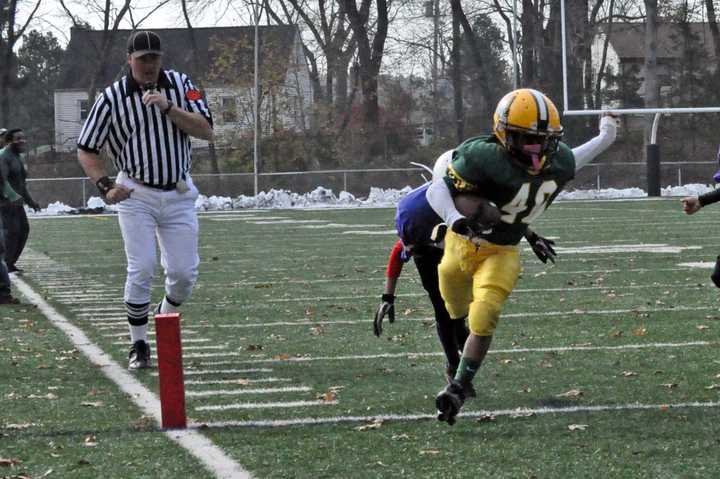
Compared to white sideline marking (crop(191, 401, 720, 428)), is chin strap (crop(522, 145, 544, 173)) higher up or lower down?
higher up

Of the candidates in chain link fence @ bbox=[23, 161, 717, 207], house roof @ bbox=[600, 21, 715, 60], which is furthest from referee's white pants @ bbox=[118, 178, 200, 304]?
chain link fence @ bbox=[23, 161, 717, 207]

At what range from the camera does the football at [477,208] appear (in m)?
5.69

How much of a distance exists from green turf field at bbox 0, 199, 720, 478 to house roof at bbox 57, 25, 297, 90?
28.4 meters

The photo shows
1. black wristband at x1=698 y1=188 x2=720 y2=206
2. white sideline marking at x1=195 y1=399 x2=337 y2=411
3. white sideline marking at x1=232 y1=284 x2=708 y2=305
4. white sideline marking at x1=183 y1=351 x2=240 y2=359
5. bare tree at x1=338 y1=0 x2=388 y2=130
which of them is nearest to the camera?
white sideline marking at x1=195 y1=399 x2=337 y2=411

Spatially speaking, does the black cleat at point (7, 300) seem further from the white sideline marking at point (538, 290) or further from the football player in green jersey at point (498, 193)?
the football player in green jersey at point (498, 193)

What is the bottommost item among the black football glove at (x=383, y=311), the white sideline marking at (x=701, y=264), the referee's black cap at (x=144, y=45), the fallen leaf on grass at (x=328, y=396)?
the fallen leaf on grass at (x=328, y=396)

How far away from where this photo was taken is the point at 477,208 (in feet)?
18.8

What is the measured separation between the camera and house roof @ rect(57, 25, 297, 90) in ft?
152

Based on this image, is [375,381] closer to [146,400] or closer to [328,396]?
[328,396]

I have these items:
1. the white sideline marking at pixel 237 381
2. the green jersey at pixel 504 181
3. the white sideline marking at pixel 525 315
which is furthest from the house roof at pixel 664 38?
the green jersey at pixel 504 181

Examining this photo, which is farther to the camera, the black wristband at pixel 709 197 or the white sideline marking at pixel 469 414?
the black wristband at pixel 709 197

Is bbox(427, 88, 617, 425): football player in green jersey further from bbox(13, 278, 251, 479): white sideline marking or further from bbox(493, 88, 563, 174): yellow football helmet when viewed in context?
bbox(13, 278, 251, 479): white sideline marking

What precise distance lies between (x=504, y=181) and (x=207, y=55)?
53.5 meters

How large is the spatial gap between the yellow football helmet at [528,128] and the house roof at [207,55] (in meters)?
33.6
